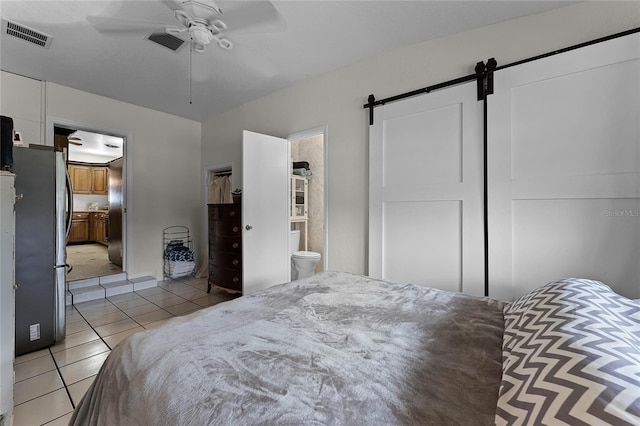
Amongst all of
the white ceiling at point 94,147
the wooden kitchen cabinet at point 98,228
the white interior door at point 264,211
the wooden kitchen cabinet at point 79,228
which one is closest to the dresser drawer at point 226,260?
the white interior door at point 264,211

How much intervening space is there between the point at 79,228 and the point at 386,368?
9513 mm

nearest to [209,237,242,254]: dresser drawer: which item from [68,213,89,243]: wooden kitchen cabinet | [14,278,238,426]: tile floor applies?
[14,278,238,426]: tile floor

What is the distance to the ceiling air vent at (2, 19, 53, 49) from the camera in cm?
217

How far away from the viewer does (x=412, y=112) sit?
2.30 meters

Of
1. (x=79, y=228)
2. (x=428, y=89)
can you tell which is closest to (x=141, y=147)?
(x=428, y=89)

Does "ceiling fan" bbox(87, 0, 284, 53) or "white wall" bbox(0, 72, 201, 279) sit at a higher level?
"ceiling fan" bbox(87, 0, 284, 53)

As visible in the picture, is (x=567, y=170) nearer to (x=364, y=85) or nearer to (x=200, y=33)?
(x=364, y=85)

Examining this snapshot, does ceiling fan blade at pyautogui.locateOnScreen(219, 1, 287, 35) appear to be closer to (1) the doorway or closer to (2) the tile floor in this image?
(2) the tile floor

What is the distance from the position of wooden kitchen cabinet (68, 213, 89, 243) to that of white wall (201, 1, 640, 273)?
6.50 metres

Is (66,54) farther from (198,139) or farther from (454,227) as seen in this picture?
(454,227)

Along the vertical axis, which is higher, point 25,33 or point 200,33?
point 25,33

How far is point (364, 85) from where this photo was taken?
2.62 meters

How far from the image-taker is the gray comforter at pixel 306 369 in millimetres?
601

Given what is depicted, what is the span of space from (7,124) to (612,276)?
3646 mm
